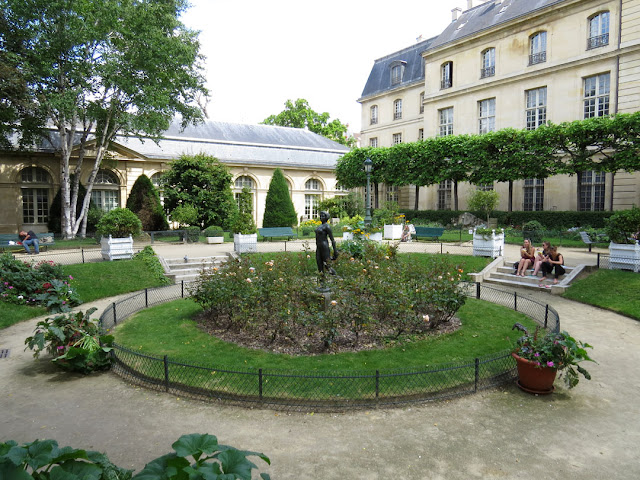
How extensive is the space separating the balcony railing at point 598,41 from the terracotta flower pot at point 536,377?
83.3 ft

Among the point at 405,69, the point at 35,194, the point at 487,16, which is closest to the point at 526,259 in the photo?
the point at 487,16

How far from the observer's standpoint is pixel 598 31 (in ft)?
79.7

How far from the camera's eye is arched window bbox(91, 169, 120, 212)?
27.2 m

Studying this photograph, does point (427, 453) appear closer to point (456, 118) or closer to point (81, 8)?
point (81, 8)

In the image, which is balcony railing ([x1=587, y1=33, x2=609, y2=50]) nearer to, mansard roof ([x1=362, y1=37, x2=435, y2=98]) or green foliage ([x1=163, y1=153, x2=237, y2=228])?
mansard roof ([x1=362, y1=37, x2=435, y2=98])

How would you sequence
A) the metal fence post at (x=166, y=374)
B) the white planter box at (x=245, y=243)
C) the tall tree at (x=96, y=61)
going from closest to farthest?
the metal fence post at (x=166, y=374), the white planter box at (x=245, y=243), the tall tree at (x=96, y=61)

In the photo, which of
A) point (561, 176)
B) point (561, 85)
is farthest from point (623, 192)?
point (561, 85)

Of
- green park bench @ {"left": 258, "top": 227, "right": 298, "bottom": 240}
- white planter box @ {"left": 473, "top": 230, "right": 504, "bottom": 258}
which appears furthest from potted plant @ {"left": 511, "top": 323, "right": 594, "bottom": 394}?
green park bench @ {"left": 258, "top": 227, "right": 298, "bottom": 240}

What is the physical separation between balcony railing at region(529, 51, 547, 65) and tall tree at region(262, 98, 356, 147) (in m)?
25.0

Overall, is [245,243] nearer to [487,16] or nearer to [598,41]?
[598,41]

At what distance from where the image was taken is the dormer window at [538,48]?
2673 centimetres

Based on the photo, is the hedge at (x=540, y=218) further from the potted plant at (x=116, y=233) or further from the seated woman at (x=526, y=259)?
the potted plant at (x=116, y=233)

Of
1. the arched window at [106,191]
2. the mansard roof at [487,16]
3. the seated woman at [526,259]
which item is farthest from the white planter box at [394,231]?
the arched window at [106,191]

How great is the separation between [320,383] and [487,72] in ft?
98.3
